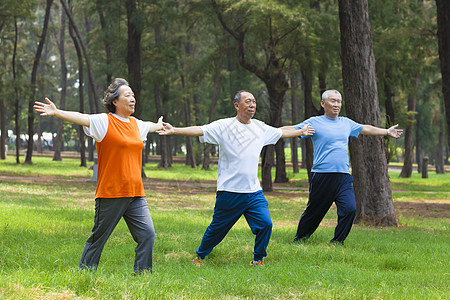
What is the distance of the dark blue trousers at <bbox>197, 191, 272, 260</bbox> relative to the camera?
21.4 feet

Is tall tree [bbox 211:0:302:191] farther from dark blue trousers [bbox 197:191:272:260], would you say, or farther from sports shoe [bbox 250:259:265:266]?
sports shoe [bbox 250:259:265:266]

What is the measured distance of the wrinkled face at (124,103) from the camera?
562 cm

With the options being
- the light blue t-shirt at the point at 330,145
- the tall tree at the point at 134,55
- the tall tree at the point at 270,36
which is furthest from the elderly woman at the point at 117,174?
the tall tree at the point at 134,55

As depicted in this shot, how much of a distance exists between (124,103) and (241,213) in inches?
80.4

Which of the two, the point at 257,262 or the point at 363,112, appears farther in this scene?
the point at 363,112

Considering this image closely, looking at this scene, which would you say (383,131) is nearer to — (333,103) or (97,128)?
(333,103)

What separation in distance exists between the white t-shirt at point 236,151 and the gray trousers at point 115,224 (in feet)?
4.19

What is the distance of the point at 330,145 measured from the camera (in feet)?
26.2

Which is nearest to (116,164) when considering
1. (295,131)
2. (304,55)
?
(295,131)

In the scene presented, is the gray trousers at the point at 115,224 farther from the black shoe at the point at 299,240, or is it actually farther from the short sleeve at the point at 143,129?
the black shoe at the point at 299,240

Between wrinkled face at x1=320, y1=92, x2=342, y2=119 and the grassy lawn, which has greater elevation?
wrinkled face at x1=320, y1=92, x2=342, y2=119

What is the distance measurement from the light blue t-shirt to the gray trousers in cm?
322

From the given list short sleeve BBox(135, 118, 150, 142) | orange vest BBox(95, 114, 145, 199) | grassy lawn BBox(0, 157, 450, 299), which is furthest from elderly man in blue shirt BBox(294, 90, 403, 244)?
orange vest BBox(95, 114, 145, 199)

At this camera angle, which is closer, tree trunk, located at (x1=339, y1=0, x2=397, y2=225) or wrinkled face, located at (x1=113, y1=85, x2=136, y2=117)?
wrinkled face, located at (x1=113, y1=85, x2=136, y2=117)
